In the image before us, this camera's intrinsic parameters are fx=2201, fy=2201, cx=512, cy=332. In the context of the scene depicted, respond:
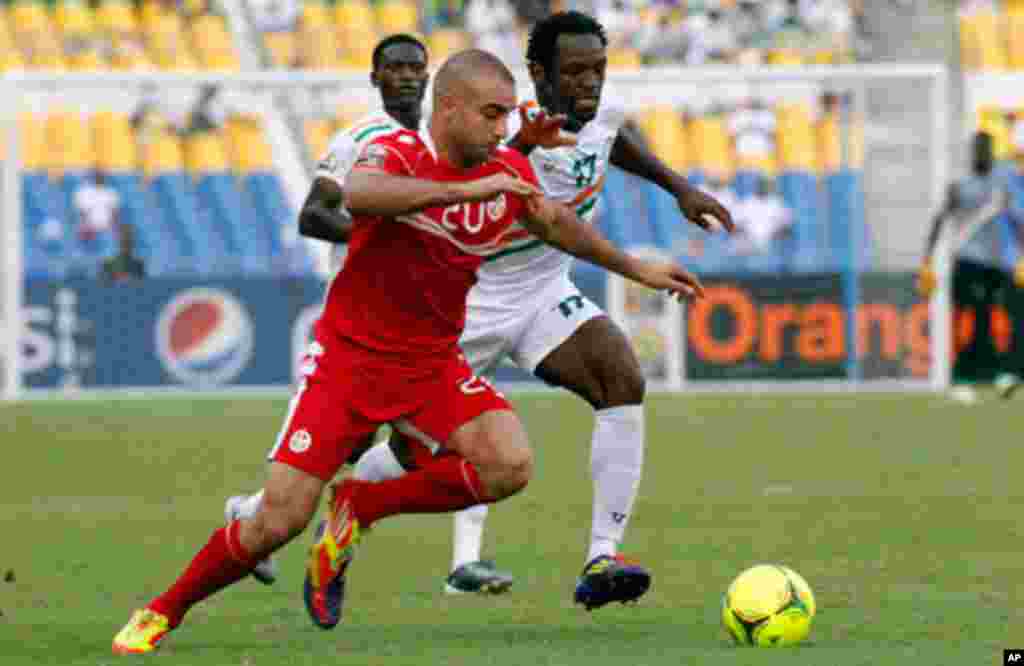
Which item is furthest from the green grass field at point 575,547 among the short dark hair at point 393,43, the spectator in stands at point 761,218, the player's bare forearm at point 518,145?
the spectator in stands at point 761,218

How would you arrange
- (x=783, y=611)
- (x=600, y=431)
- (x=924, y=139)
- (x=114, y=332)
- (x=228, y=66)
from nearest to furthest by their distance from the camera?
1. (x=783, y=611)
2. (x=600, y=431)
3. (x=114, y=332)
4. (x=924, y=139)
5. (x=228, y=66)

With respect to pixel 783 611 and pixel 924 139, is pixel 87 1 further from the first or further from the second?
pixel 783 611

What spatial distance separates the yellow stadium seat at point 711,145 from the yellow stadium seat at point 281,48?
611 centimetres

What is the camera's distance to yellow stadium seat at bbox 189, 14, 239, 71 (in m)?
27.0

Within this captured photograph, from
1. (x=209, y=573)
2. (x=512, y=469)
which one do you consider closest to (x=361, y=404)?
(x=512, y=469)

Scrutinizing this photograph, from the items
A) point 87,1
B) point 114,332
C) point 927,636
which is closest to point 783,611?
point 927,636

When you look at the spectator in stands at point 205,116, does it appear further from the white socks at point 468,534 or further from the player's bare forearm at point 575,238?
the player's bare forearm at point 575,238

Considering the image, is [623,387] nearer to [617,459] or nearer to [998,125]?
[617,459]

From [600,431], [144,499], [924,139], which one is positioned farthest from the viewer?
[924,139]

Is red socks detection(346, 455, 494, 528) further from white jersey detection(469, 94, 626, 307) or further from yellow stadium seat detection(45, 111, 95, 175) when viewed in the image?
yellow stadium seat detection(45, 111, 95, 175)

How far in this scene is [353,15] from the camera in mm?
27984

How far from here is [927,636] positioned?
22.9ft

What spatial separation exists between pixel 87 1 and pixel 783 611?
22803mm

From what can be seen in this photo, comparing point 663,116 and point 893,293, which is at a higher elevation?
point 663,116
